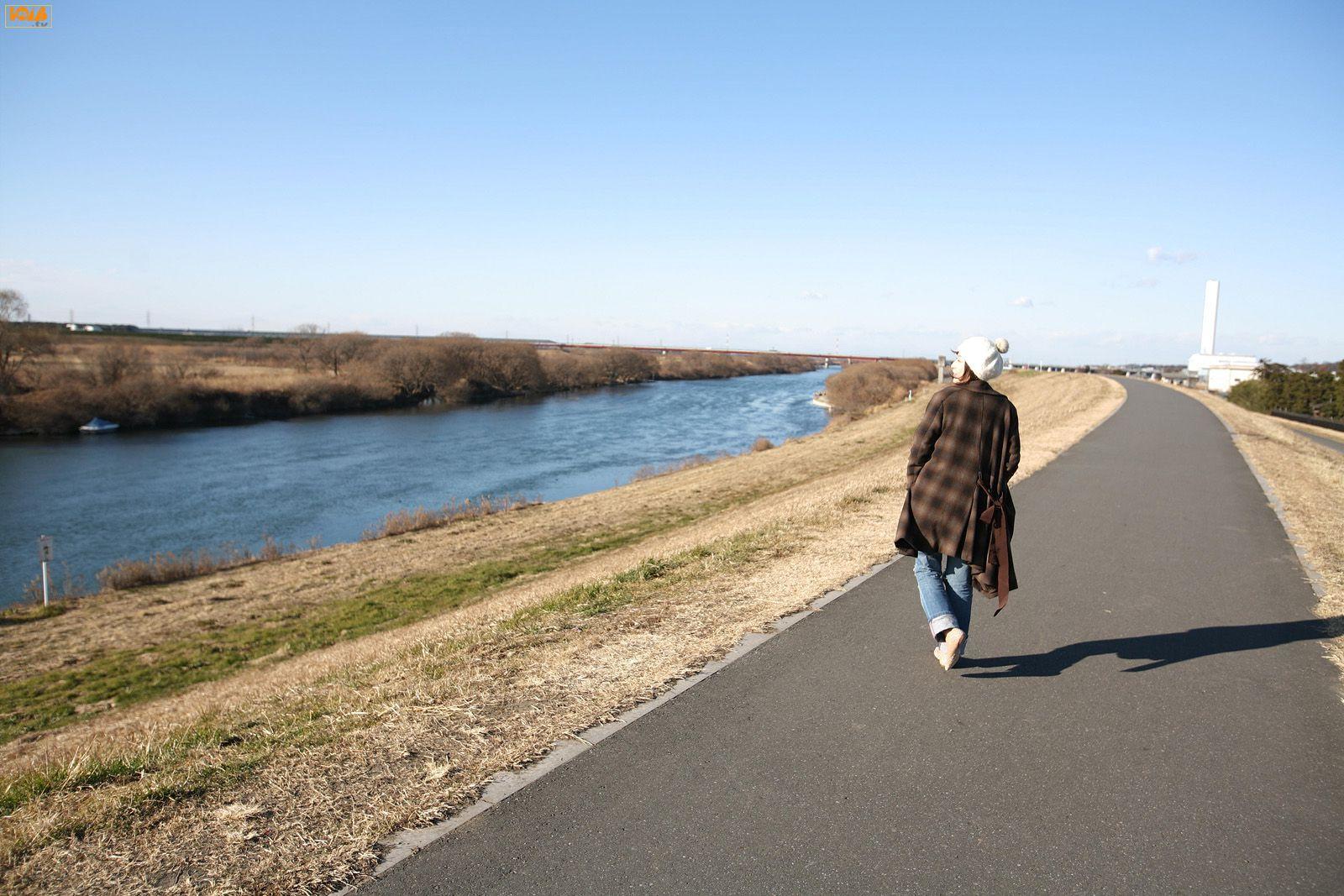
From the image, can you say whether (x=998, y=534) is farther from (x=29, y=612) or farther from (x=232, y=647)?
(x=29, y=612)

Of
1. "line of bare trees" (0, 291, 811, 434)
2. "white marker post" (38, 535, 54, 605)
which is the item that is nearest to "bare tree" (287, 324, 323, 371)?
"line of bare trees" (0, 291, 811, 434)

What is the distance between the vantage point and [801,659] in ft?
17.2

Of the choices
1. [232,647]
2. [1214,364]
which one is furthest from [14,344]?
[1214,364]

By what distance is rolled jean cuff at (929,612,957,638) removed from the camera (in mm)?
4816

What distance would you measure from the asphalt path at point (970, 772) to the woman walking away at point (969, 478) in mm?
848

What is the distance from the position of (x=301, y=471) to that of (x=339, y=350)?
38.6 meters

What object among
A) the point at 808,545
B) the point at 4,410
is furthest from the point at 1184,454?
the point at 4,410

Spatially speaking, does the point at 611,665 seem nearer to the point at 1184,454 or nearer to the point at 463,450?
the point at 1184,454

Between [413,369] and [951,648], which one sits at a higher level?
[413,369]

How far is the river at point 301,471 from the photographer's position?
2271 cm

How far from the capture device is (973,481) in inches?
179

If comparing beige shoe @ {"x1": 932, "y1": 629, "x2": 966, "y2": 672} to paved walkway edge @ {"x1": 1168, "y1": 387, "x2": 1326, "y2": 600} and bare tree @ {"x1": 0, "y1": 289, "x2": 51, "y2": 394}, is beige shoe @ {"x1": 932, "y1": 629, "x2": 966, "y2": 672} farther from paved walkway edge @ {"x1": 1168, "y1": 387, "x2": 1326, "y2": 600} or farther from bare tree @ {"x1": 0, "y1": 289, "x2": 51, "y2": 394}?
bare tree @ {"x1": 0, "y1": 289, "x2": 51, "y2": 394}

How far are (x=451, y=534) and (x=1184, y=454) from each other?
1683 centimetres

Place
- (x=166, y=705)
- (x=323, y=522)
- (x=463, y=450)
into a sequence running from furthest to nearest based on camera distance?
1. (x=463, y=450)
2. (x=323, y=522)
3. (x=166, y=705)
